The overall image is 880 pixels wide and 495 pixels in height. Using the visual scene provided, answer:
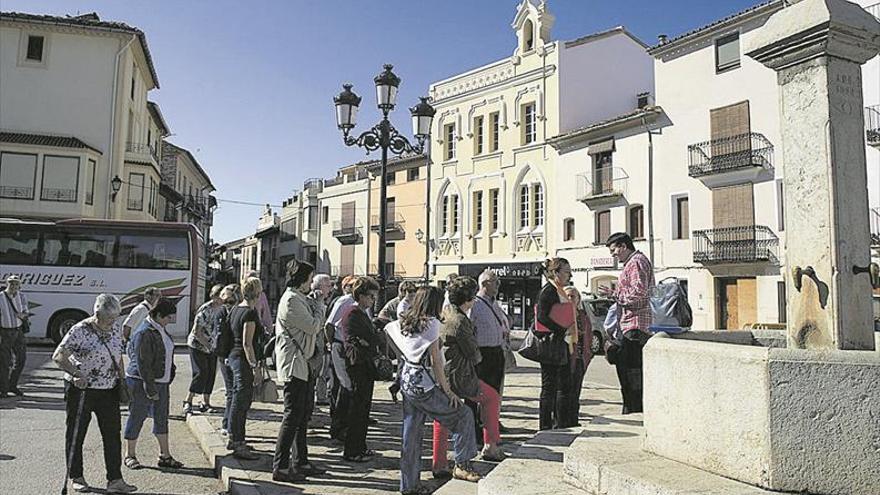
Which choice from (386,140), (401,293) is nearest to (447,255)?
(386,140)

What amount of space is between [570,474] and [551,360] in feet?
6.58

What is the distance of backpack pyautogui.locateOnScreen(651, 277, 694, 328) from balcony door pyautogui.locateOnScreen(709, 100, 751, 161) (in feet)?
61.1

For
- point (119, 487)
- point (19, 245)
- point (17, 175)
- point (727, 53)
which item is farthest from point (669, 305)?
point (17, 175)

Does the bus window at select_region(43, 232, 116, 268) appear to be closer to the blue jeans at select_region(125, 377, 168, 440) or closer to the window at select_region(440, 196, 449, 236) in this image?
the blue jeans at select_region(125, 377, 168, 440)

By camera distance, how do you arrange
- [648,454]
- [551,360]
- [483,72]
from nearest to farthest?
[648,454]
[551,360]
[483,72]

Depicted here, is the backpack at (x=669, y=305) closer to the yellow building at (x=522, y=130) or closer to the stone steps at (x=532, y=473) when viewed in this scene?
the stone steps at (x=532, y=473)

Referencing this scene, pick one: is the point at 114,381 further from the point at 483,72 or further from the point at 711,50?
the point at 483,72

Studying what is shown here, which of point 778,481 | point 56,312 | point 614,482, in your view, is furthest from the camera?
point 56,312

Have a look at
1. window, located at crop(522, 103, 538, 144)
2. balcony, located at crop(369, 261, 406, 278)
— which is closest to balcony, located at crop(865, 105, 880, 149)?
window, located at crop(522, 103, 538, 144)

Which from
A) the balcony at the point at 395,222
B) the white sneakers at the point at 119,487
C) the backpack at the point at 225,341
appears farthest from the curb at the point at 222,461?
the balcony at the point at 395,222

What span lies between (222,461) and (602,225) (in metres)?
23.7

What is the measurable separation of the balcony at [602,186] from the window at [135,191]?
22179mm

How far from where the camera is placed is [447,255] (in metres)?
35.5

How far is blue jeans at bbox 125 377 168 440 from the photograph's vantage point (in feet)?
20.6
